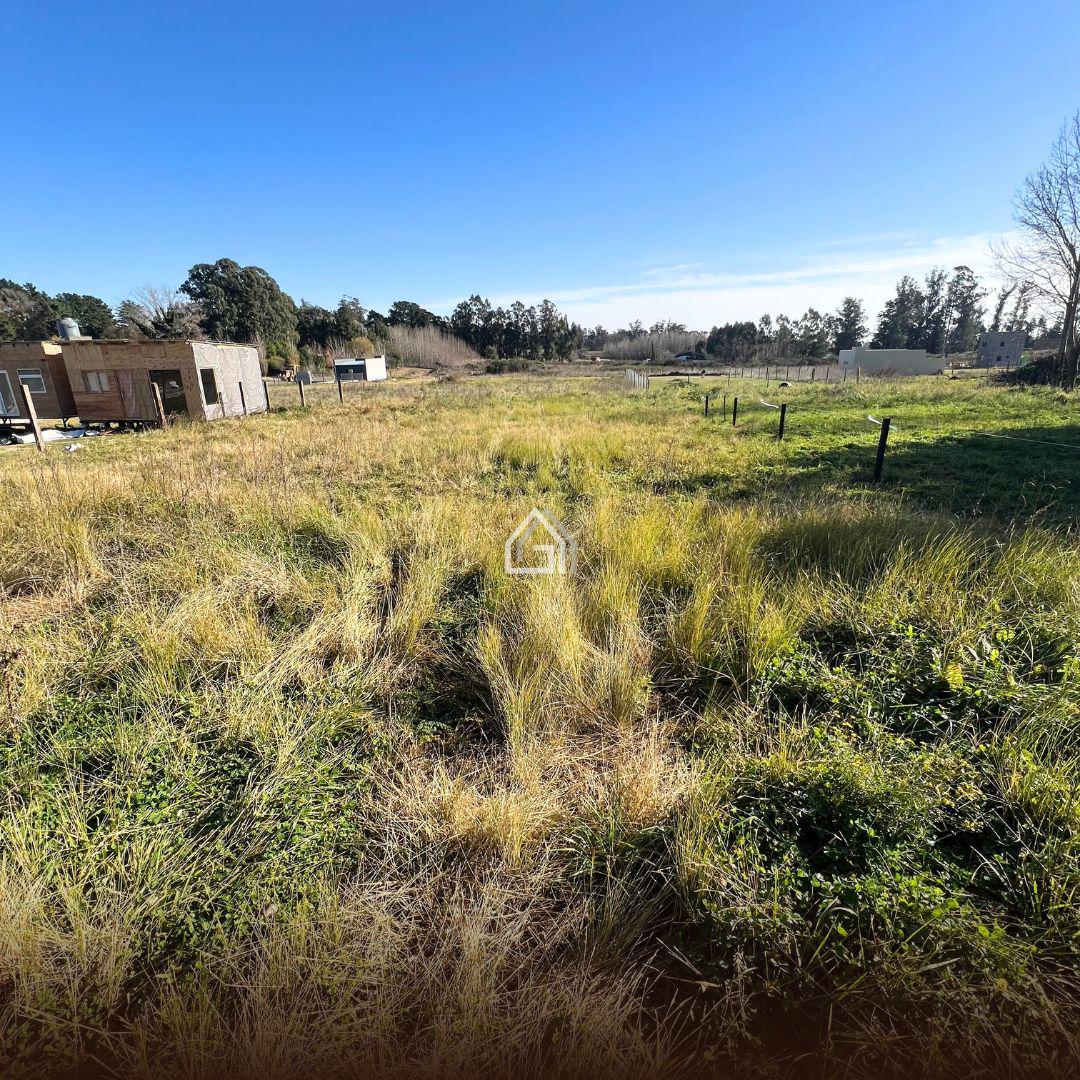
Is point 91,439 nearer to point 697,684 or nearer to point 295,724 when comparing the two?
point 295,724

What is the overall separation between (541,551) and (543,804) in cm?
248

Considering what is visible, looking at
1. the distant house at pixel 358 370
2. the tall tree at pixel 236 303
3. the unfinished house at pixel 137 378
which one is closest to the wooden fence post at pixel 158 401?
the unfinished house at pixel 137 378

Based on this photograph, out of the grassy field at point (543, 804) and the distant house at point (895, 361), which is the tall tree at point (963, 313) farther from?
the grassy field at point (543, 804)

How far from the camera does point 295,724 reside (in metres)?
2.40

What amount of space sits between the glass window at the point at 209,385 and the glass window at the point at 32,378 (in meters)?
5.18

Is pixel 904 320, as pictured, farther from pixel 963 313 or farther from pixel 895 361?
pixel 895 361

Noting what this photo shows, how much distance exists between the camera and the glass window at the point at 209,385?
1691cm

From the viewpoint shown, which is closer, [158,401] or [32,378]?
[158,401]

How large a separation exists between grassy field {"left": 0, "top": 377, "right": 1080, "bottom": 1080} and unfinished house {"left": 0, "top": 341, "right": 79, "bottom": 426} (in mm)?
17872

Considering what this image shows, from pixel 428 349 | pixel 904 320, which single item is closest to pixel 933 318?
pixel 904 320

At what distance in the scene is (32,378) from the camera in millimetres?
16641

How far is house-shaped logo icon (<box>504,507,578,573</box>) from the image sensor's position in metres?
4.03

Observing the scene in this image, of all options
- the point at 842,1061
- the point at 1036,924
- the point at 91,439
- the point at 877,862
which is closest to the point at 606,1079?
the point at 842,1061

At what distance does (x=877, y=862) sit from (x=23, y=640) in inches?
177
